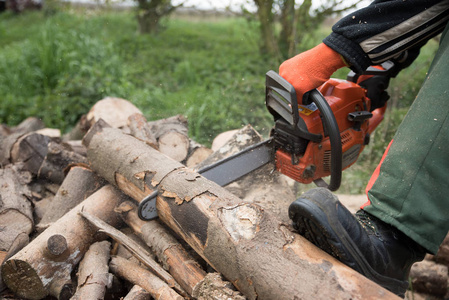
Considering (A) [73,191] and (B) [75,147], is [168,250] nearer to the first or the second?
(A) [73,191]

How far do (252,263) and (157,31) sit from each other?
295 inches

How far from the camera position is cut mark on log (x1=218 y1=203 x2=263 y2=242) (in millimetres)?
1482

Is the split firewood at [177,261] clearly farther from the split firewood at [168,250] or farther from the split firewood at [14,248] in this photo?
the split firewood at [14,248]

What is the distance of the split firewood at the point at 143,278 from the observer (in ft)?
5.49

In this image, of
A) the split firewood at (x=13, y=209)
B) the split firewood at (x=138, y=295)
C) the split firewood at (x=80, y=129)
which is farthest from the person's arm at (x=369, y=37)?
the split firewood at (x=80, y=129)

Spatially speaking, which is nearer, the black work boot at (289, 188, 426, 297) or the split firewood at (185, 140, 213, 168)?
the black work boot at (289, 188, 426, 297)

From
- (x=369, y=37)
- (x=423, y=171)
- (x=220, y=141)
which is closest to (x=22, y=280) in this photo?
(x=220, y=141)

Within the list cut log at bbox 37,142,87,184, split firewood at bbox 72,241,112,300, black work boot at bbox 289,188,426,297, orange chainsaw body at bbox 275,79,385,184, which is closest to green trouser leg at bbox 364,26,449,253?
black work boot at bbox 289,188,426,297

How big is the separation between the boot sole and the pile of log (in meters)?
0.05

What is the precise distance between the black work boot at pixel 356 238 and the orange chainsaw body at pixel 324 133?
0.46m

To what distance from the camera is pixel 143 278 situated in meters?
1.78

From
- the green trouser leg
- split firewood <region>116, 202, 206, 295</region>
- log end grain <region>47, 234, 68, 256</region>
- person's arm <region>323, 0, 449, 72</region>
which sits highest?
person's arm <region>323, 0, 449, 72</region>

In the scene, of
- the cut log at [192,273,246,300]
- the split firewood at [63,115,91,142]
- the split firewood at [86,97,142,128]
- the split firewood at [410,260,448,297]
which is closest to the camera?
the cut log at [192,273,246,300]

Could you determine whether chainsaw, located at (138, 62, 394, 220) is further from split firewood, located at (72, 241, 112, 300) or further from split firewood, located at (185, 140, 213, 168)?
split firewood, located at (185, 140, 213, 168)
